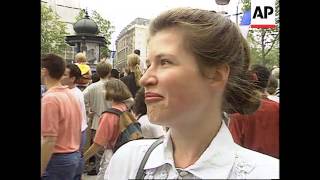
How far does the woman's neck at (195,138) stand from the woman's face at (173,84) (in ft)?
0.07

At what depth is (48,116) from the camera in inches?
84.1

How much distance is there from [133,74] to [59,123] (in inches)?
48.8

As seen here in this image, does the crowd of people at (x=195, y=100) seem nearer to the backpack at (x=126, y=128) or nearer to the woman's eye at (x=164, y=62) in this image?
the woman's eye at (x=164, y=62)

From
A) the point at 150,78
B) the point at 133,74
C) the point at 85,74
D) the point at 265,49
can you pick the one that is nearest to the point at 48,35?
the point at 133,74

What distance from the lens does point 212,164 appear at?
76cm

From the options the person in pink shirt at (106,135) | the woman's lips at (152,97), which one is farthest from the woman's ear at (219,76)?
the person in pink shirt at (106,135)

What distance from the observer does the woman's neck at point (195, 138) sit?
2.58ft

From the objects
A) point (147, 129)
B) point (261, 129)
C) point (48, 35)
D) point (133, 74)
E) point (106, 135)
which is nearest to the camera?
point (261, 129)

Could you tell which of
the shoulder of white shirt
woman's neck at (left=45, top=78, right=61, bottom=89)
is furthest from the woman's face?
woman's neck at (left=45, top=78, right=61, bottom=89)

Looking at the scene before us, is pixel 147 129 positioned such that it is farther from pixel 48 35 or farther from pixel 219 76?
pixel 219 76

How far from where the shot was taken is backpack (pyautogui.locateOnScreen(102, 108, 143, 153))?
2.18m
